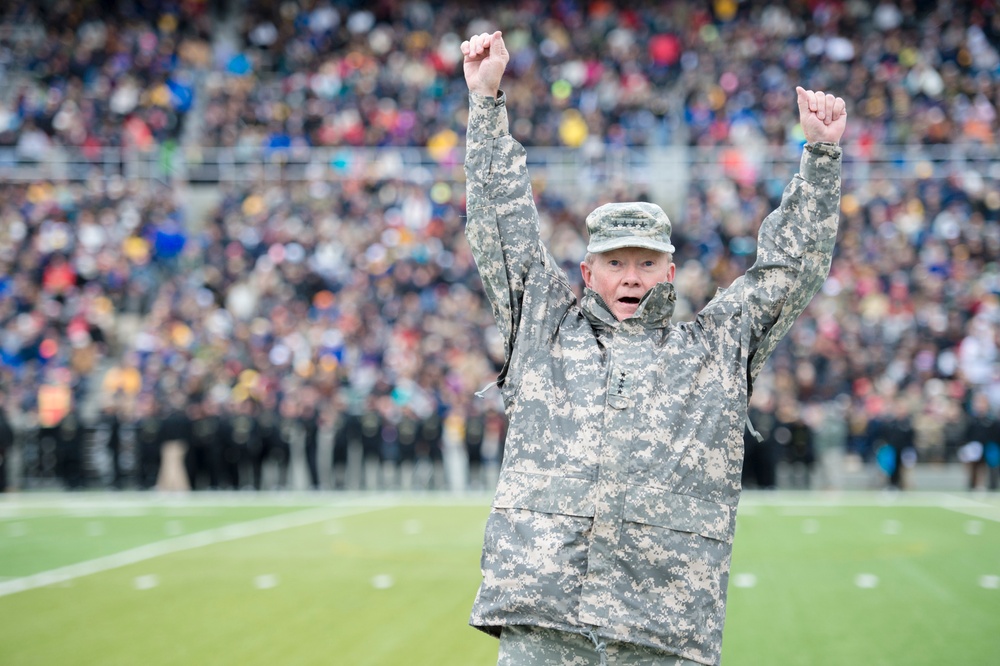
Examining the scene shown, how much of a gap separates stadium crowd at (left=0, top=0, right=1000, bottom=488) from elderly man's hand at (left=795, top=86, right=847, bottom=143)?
16.0 m

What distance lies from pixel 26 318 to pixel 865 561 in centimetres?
1694

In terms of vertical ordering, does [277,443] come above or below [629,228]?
below

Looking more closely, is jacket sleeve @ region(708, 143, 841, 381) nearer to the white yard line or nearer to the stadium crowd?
the white yard line

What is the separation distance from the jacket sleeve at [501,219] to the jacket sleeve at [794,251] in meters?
0.53

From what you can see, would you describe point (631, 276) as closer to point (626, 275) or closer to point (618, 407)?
point (626, 275)

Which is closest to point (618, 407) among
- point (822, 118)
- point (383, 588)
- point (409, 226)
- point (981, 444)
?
point (822, 118)

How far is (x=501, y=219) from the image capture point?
316 centimetres

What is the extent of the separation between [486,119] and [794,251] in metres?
0.88

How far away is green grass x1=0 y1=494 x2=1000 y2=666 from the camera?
6.80m

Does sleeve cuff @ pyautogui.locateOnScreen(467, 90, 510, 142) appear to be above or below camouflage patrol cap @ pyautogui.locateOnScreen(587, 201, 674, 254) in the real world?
above

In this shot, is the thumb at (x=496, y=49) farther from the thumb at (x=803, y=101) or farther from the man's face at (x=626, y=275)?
the thumb at (x=803, y=101)

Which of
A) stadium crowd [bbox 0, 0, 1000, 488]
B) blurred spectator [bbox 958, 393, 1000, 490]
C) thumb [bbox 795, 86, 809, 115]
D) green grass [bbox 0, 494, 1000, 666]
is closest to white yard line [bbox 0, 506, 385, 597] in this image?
green grass [bbox 0, 494, 1000, 666]

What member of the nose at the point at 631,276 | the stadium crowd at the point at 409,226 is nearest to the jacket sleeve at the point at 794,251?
the nose at the point at 631,276

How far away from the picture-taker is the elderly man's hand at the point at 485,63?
316 centimetres
